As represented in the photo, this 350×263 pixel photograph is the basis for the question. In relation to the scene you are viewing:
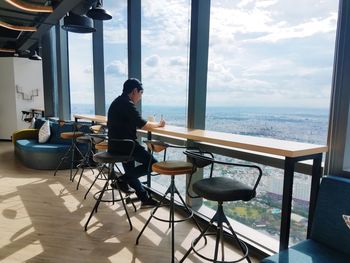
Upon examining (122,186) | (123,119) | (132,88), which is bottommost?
(122,186)

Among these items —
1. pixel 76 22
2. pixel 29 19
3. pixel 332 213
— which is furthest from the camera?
pixel 29 19

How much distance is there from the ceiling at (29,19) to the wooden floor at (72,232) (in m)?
3.09

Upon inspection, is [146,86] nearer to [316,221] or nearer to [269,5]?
[269,5]

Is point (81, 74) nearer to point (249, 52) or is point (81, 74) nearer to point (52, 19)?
→ point (52, 19)

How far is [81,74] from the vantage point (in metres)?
6.29

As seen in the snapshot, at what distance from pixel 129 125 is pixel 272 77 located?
1.51 metres

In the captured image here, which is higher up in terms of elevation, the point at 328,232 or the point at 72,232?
the point at 328,232

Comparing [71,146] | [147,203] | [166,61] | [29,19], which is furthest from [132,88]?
[29,19]

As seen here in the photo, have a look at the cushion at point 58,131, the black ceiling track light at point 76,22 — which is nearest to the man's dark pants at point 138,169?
the black ceiling track light at point 76,22

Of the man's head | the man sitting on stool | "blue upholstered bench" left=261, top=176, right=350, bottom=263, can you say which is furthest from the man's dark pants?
"blue upholstered bench" left=261, top=176, right=350, bottom=263

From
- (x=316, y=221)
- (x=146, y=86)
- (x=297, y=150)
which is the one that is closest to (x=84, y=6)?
(x=146, y=86)

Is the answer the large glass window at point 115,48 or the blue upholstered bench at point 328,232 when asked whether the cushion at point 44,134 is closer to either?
the large glass window at point 115,48

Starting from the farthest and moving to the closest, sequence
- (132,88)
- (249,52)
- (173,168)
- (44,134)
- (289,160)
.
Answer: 1. (44,134)
2. (132,88)
3. (249,52)
4. (173,168)
5. (289,160)

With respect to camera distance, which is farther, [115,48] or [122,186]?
[115,48]
